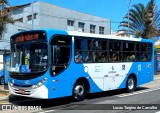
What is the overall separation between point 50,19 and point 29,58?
105 ft

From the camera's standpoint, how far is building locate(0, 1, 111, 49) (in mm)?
40803

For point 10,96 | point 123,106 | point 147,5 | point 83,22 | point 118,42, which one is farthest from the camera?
point 83,22

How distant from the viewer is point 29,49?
12.7m

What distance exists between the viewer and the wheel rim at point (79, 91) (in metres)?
13.6

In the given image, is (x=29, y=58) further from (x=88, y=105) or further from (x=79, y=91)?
(x=88, y=105)

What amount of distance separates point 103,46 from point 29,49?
152 inches

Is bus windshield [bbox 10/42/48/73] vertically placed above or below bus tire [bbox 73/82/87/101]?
above

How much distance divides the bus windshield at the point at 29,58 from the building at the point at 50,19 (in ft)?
84.4

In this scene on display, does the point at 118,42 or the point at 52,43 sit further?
the point at 118,42

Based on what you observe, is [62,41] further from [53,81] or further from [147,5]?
[147,5]

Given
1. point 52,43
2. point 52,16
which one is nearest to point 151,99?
point 52,43

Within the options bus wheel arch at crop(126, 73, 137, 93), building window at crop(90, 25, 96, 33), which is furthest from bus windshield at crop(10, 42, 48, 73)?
building window at crop(90, 25, 96, 33)

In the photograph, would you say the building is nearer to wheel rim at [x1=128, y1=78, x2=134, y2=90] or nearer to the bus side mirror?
wheel rim at [x1=128, y1=78, x2=134, y2=90]

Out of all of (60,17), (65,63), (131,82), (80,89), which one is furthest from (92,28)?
(65,63)
